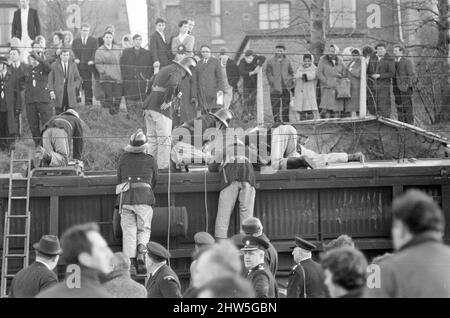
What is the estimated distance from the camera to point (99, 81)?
19.6 meters

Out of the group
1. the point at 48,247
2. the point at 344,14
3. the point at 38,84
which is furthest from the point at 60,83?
the point at 344,14

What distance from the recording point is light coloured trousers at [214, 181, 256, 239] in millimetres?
14031

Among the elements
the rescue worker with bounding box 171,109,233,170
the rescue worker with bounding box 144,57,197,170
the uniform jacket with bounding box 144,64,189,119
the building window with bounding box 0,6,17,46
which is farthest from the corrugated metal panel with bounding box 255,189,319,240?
the building window with bounding box 0,6,17,46

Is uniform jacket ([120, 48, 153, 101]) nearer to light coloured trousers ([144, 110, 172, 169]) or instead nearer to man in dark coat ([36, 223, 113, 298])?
light coloured trousers ([144, 110, 172, 169])

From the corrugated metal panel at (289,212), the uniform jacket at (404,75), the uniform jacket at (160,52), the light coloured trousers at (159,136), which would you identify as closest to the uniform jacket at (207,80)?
the uniform jacket at (160,52)

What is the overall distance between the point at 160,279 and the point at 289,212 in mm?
4355

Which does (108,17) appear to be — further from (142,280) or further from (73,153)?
(142,280)

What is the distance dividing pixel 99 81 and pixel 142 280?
23.4 feet

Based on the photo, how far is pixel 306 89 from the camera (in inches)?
723

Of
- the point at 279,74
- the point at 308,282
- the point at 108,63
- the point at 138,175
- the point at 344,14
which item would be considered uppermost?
the point at 344,14

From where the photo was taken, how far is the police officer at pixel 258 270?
991cm

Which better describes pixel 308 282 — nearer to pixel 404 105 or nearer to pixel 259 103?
pixel 259 103

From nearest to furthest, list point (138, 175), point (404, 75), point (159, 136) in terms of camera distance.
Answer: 1. point (138, 175)
2. point (159, 136)
3. point (404, 75)
